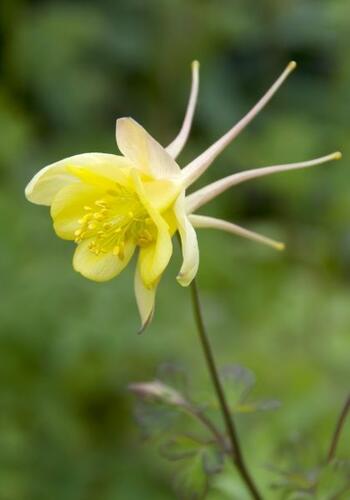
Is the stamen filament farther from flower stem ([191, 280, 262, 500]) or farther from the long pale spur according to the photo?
Result: flower stem ([191, 280, 262, 500])

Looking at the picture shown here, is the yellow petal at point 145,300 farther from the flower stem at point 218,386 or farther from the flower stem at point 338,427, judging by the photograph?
the flower stem at point 338,427

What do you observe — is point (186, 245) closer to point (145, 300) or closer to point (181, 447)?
point (145, 300)

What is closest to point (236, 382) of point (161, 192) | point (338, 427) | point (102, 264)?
point (338, 427)

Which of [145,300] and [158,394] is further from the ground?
[145,300]

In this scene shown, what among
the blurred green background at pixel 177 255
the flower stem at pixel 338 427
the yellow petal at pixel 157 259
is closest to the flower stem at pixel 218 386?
the yellow petal at pixel 157 259

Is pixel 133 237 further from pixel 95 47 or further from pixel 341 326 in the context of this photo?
pixel 95 47

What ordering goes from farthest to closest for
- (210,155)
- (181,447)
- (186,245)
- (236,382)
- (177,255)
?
1. (177,255)
2. (236,382)
3. (181,447)
4. (210,155)
5. (186,245)

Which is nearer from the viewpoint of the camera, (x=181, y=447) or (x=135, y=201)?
(x=135, y=201)
